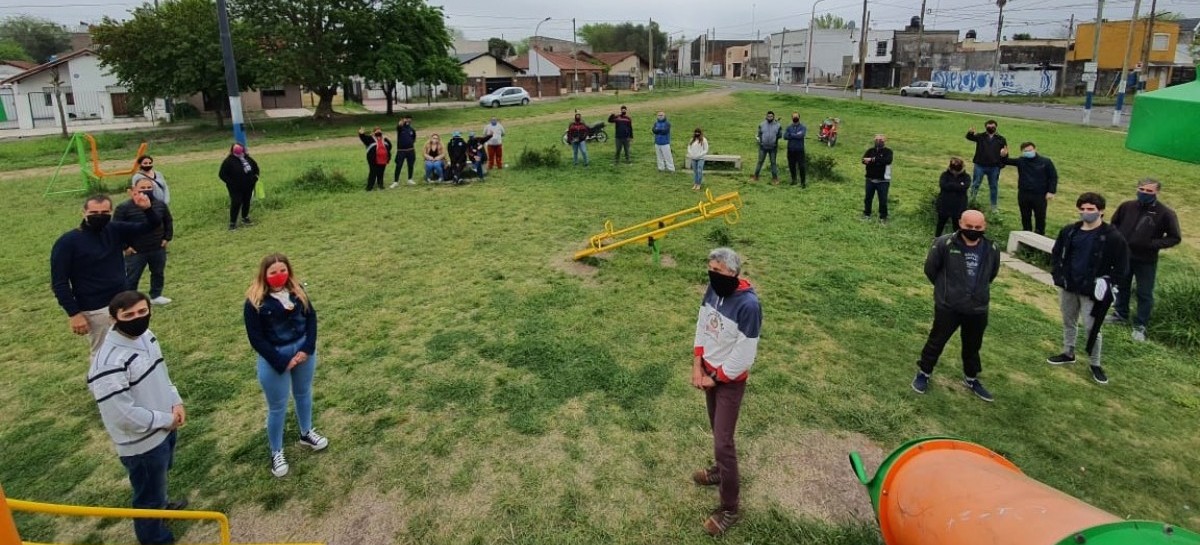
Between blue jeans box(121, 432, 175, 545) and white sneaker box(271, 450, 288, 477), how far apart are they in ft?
2.39

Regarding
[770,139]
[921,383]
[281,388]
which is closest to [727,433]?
[921,383]

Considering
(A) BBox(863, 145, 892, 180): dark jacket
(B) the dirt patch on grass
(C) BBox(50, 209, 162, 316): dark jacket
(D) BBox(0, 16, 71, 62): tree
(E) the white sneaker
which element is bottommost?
(B) the dirt patch on grass

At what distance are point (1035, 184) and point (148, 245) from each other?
40.6ft

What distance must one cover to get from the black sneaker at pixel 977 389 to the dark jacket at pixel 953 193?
193 inches

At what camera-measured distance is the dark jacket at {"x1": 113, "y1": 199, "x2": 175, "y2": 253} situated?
22.9ft

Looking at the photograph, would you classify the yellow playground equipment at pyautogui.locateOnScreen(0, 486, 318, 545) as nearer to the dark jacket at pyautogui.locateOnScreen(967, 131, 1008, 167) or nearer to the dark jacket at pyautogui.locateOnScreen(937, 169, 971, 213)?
the dark jacket at pyautogui.locateOnScreen(937, 169, 971, 213)

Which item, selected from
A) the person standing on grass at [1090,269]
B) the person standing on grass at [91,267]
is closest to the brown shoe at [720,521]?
the person standing on grass at [1090,269]

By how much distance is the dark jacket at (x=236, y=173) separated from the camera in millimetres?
11383

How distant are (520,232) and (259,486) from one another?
7.01 m

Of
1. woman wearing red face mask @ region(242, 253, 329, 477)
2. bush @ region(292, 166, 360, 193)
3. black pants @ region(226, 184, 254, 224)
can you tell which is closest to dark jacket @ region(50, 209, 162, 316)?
woman wearing red face mask @ region(242, 253, 329, 477)

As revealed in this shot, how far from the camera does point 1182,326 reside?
701 centimetres

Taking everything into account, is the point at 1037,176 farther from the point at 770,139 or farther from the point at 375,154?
the point at 375,154

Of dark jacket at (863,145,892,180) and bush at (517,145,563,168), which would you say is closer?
dark jacket at (863,145,892,180)

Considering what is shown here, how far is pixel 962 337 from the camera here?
226 inches
